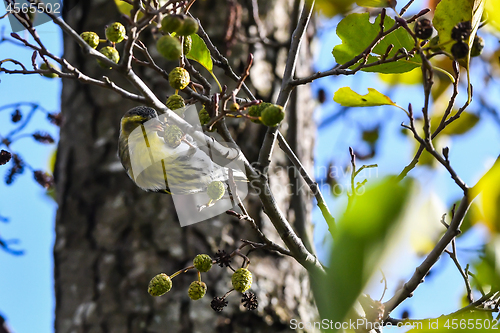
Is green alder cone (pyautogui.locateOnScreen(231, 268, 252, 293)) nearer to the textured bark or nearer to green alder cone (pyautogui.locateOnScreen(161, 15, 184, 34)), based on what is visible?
green alder cone (pyautogui.locateOnScreen(161, 15, 184, 34))

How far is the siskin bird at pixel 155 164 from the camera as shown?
1.79 meters

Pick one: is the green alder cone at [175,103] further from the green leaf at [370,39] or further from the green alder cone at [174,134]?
the green leaf at [370,39]

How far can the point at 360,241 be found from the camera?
0.31m

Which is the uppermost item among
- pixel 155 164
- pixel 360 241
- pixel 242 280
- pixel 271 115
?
pixel 155 164

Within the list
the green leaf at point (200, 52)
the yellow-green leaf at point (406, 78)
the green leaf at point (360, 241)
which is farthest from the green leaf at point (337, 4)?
the yellow-green leaf at point (406, 78)

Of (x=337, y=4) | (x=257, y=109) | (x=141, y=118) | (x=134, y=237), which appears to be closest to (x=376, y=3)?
(x=337, y=4)

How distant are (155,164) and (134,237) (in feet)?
1.07

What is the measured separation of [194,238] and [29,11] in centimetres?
120

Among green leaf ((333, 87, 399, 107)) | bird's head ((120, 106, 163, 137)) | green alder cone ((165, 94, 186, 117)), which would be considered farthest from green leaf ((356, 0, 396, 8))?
bird's head ((120, 106, 163, 137))

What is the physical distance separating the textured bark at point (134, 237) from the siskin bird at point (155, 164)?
0.08 meters

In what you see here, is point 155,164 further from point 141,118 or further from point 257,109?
point 257,109

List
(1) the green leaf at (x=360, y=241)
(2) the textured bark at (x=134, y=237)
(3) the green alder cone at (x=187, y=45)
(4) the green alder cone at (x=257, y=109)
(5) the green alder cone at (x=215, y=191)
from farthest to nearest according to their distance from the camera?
(2) the textured bark at (x=134, y=237) → (5) the green alder cone at (x=215, y=191) → (3) the green alder cone at (x=187, y=45) → (4) the green alder cone at (x=257, y=109) → (1) the green leaf at (x=360, y=241)

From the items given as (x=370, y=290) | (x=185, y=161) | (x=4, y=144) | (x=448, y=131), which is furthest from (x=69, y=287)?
(x=370, y=290)

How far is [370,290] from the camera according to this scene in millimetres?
329
